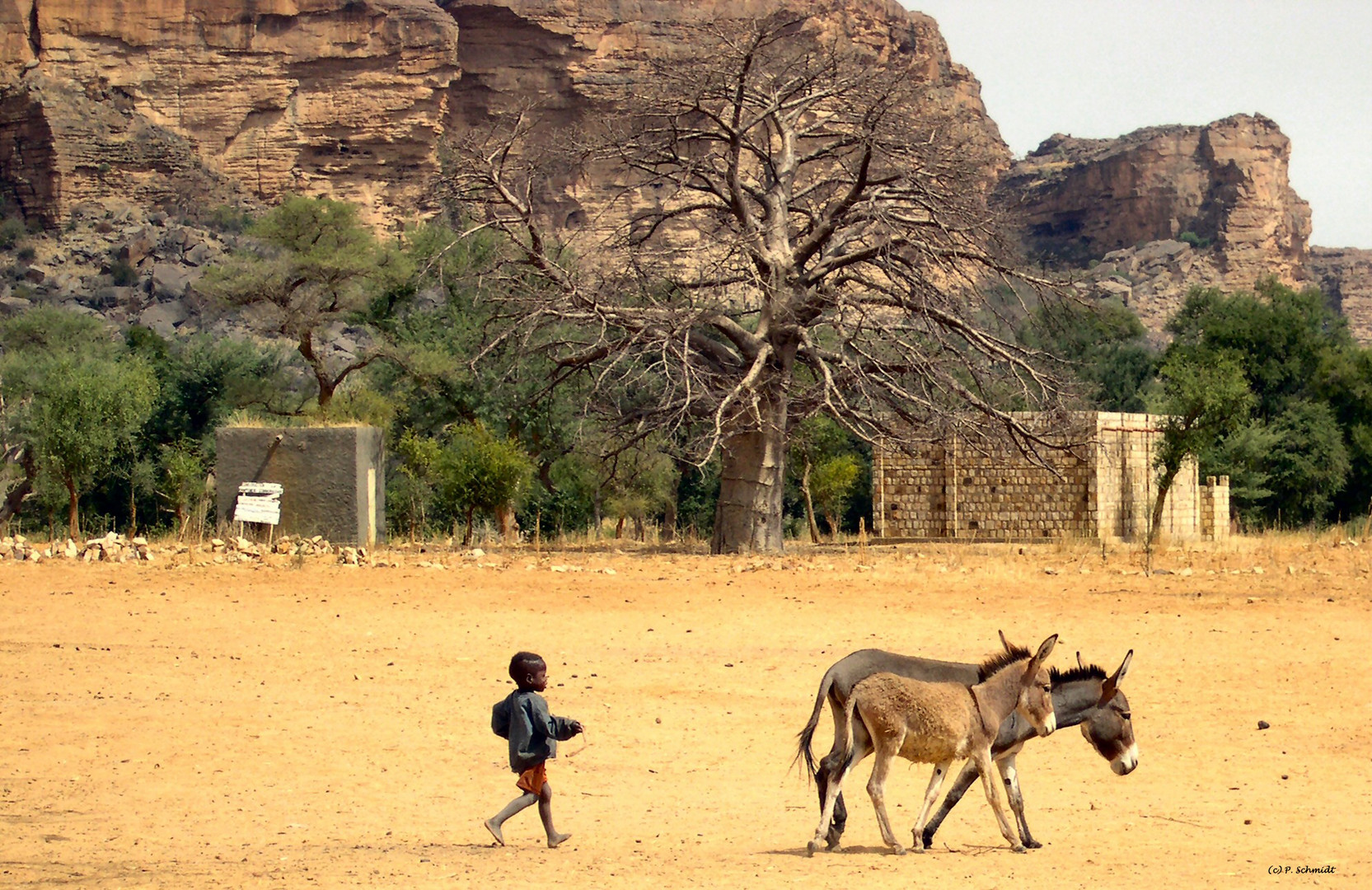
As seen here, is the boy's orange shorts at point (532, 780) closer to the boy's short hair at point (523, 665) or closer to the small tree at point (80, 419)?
the boy's short hair at point (523, 665)

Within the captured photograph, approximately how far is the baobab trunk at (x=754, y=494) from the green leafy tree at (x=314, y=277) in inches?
→ 539

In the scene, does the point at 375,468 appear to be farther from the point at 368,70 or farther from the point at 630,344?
the point at 368,70

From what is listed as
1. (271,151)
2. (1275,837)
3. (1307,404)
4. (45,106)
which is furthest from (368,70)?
(1275,837)

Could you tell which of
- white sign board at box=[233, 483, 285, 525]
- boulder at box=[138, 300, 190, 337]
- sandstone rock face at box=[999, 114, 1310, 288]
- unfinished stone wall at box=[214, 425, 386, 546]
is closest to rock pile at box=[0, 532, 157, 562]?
white sign board at box=[233, 483, 285, 525]

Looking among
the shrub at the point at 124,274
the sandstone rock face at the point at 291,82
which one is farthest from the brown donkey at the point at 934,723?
the sandstone rock face at the point at 291,82

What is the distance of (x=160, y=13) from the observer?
96750mm

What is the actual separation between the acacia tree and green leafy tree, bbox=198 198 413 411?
40.3 ft

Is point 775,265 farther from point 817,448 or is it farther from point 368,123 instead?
point 368,123

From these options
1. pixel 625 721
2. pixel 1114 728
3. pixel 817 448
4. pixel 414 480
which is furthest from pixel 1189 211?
pixel 1114 728

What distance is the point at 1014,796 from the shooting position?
774 centimetres

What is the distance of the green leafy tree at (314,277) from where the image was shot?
36.7m

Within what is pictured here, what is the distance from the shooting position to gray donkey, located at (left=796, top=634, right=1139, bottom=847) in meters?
7.73

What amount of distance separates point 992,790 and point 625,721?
4593mm

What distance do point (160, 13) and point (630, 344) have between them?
85520 millimetres
